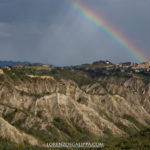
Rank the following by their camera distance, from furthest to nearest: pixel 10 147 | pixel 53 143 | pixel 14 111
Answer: pixel 14 111, pixel 53 143, pixel 10 147

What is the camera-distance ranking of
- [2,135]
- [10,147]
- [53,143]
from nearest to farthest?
[10,147]
[2,135]
[53,143]

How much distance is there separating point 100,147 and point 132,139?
16127 mm

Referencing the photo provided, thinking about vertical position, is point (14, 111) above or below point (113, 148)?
above

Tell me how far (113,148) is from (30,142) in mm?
35149

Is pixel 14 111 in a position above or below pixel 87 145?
above

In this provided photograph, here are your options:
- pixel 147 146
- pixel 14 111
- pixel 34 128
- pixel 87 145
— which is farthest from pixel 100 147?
pixel 14 111

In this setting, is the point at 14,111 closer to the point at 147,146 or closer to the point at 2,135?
the point at 2,135

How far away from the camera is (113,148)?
157875 mm

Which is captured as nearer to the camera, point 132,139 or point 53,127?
point 132,139

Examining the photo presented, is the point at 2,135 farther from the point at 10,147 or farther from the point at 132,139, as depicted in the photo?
the point at 132,139

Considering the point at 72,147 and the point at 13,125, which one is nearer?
the point at 72,147

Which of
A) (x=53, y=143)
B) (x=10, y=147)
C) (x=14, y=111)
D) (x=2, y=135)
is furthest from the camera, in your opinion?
(x=14, y=111)

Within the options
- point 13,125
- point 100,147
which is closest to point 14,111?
point 13,125

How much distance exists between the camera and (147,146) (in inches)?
6147
